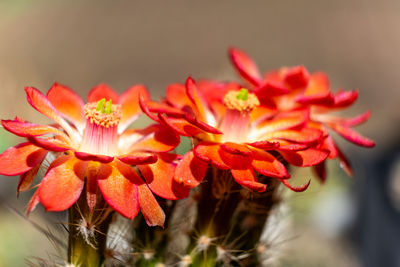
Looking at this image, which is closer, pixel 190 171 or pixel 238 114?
pixel 190 171

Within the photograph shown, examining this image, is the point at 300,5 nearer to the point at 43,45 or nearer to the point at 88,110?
the point at 43,45

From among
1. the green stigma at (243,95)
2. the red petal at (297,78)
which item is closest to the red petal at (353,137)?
the red petal at (297,78)

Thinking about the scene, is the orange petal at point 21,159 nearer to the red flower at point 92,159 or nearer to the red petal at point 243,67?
the red flower at point 92,159

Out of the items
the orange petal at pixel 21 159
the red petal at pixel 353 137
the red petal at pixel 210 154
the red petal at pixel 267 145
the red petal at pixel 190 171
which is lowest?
the red petal at pixel 353 137

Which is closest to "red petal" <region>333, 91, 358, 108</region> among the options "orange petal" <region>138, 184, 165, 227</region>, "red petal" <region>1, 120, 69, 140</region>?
"orange petal" <region>138, 184, 165, 227</region>

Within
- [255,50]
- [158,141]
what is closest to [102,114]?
[158,141]

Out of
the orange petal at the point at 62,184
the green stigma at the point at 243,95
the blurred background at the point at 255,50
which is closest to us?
the orange petal at the point at 62,184

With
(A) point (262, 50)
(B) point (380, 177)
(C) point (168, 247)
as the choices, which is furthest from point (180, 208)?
(A) point (262, 50)

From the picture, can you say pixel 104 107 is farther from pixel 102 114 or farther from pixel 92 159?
pixel 92 159
